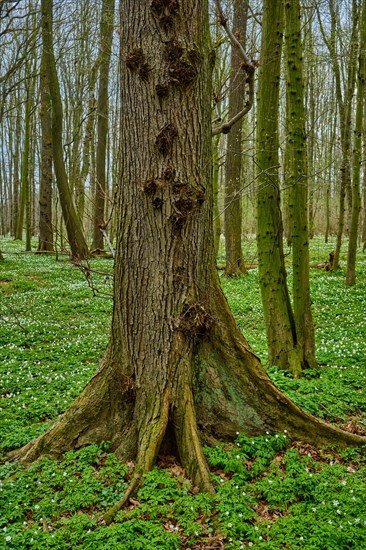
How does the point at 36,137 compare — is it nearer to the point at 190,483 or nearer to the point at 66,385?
the point at 66,385

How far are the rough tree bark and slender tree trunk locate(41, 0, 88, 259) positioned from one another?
1361 centimetres

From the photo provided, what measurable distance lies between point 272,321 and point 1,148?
49.6 m

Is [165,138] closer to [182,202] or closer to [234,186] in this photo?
[182,202]

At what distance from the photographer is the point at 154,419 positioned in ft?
12.5

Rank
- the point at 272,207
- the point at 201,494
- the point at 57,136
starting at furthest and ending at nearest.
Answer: the point at 57,136 → the point at 272,207 → the point at 201,494

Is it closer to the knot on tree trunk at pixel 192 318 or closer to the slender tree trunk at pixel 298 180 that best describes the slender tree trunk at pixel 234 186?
the slender tree trunk at pixel 298 180

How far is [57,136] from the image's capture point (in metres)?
17.8

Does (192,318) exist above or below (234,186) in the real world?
below

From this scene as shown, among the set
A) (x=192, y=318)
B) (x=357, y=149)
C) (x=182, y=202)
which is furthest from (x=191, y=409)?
(x=357, y=149)

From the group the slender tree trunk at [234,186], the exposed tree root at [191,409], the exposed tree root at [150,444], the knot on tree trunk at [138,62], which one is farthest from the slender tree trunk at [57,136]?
the exposed tree root at [150,444]

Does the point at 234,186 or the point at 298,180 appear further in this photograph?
the point at 234,186

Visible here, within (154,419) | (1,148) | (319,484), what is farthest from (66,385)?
(1,148)

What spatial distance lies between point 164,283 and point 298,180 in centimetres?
324

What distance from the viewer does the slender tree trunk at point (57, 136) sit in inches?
680
